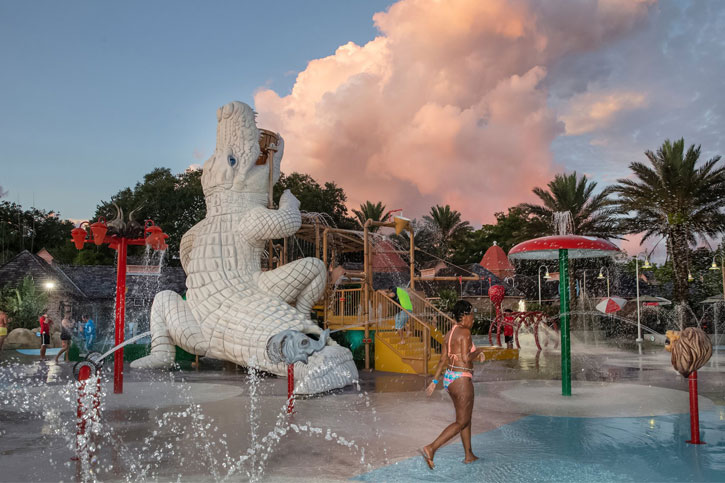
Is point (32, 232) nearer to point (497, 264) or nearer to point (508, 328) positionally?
point (497, 264)

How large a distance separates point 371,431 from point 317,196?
29.5 meters

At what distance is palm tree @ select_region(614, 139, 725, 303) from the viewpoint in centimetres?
2205

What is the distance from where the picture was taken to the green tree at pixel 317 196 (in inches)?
1364

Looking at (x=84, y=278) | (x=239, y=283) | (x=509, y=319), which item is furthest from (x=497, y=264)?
(x=239, y=283)

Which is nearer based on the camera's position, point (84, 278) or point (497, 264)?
point (84, 278)

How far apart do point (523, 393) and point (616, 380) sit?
2731mm

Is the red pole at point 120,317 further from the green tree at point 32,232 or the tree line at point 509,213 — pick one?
the green tree at point 32,232

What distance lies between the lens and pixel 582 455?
5.33 meters

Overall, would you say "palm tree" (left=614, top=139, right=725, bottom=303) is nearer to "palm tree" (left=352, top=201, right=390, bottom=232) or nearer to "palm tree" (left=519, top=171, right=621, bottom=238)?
"palm tree" (left=519, top=171, right=621, bottom=238)

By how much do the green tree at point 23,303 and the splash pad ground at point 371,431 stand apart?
12.9 m

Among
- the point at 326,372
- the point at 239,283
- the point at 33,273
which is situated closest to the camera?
the point at 326,372

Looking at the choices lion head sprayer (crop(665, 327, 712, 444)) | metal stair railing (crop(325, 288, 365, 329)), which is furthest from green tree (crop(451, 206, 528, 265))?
lion head sprayer (crop(665, 327, 712, 444))

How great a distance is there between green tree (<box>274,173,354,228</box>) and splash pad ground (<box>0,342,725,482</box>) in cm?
Answer: 2445

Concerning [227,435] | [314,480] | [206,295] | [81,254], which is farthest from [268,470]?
[81,254]
